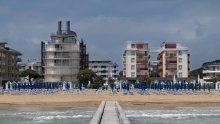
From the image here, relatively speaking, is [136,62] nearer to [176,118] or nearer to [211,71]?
[211,71]

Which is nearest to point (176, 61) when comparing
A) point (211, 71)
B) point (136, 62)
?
point (136, 62)

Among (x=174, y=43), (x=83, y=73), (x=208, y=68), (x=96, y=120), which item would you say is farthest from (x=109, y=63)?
(x=96, y=120)

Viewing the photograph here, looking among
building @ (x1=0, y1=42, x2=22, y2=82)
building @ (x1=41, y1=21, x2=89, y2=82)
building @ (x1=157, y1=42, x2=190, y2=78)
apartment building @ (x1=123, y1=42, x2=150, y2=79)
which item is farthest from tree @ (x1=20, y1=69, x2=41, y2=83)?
building @ (x1=157, y1=42, x2=190, y2=78)

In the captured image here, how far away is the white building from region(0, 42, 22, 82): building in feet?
28.5

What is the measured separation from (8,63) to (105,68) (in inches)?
1944

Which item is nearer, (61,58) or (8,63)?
(61,58)

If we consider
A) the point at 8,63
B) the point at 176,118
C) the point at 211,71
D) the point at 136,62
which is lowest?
the point at 176,118

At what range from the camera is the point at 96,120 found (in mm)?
12953

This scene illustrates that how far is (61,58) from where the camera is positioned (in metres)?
77.2

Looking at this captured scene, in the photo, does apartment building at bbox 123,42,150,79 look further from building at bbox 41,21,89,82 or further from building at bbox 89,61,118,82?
building at bbox 89,61,118,82

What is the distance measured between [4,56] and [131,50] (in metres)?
29.1

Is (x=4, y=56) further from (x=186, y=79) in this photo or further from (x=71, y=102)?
(x=71, y=102)

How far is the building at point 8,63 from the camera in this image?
249 ft

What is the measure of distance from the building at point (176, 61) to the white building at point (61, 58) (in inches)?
807
